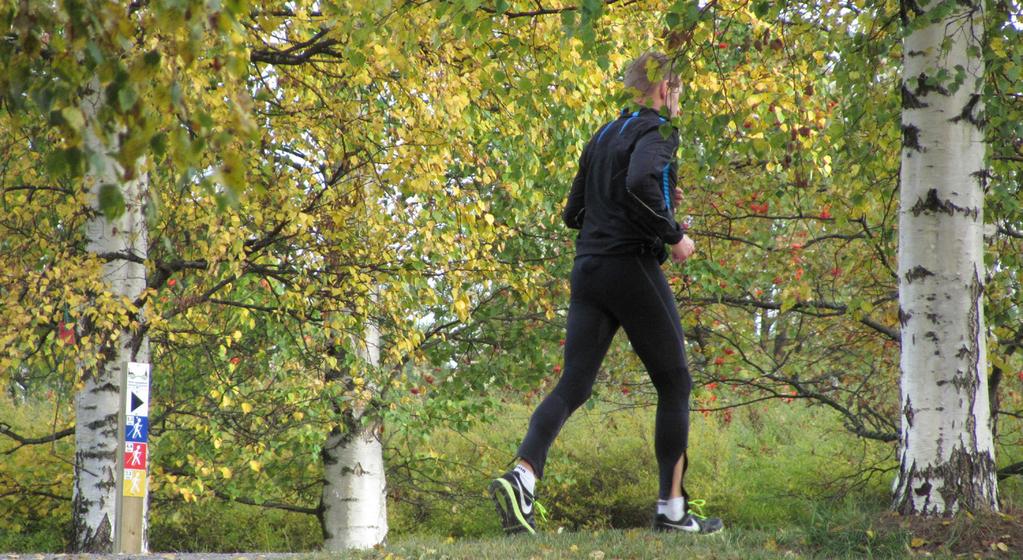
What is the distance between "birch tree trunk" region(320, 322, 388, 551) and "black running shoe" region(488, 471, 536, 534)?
6771mm

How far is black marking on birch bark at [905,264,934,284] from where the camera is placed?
15.7 feet

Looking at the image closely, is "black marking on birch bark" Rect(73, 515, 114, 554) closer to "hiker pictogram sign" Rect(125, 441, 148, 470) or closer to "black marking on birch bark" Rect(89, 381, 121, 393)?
"black marking on birch bark" Rect(89, 381, 121, 393)

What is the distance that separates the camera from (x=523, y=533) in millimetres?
5004

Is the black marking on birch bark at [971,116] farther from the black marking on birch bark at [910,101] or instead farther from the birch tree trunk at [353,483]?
the birch tree trunk at [353,483]

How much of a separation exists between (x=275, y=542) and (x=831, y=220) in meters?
9.94

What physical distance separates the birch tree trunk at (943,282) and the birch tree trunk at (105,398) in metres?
5.48

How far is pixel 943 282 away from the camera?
477cm

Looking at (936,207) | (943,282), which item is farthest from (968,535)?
(936,207)

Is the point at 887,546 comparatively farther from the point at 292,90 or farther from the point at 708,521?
the point at 292,90

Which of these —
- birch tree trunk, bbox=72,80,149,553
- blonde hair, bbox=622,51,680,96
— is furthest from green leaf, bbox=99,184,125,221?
birch tree trunk, bbox=72,80,149,553

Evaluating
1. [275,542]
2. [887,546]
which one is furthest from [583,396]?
[275,542]

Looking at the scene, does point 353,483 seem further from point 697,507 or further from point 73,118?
point 73,118

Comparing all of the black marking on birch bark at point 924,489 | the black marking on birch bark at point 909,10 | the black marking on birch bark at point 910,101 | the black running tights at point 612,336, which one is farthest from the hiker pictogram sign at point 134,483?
the black marking on birch bark at point 909,10

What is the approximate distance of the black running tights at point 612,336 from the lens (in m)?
4.54
